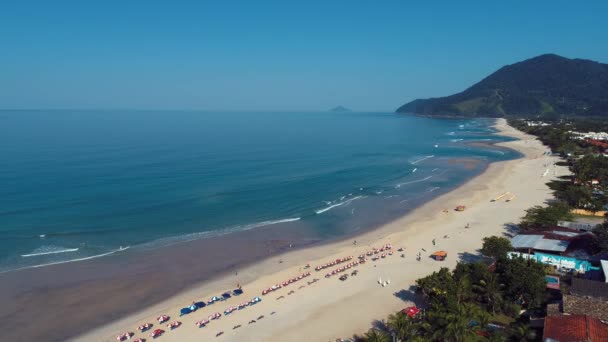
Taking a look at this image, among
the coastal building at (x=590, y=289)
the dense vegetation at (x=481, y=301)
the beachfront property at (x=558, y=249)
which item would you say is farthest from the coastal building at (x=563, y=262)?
the coastal building at (x=590, y=289)

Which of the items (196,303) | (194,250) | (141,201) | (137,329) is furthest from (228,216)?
(137,329)

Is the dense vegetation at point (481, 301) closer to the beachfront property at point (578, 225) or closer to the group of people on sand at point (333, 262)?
the beachfront property at point (578, 225)

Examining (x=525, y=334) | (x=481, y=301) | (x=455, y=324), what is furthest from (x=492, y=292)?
(x=455, y=324)

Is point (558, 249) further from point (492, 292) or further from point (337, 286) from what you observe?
point (337, 286)

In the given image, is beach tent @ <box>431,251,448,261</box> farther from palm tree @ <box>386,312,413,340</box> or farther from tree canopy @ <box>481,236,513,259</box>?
palm tree @ <box>386,312,413,340</box>

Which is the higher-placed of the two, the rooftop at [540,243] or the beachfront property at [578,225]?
the rooftop at [540,243]

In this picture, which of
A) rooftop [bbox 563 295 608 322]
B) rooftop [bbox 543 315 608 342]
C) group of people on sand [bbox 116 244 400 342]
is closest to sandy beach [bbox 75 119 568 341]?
group of people on sand [bbox 116 244 400 342]

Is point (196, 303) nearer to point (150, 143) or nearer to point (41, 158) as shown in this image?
point (41, 158)
